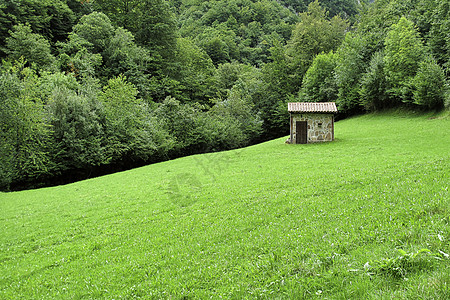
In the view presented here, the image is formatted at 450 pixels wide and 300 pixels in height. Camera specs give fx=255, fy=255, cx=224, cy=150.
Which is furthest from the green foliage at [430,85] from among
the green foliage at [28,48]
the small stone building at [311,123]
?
the green foliage at [28,48]

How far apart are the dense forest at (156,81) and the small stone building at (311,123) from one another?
17.1 m

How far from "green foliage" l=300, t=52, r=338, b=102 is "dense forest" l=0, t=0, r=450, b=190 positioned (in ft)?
0.89

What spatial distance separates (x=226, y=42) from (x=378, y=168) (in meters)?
94.1

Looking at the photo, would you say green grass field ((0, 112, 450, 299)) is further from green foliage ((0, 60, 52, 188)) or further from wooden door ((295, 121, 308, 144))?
wooden door ((295, 121, 308, 144))

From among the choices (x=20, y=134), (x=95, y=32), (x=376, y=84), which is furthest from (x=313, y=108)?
(x=95, y=32)

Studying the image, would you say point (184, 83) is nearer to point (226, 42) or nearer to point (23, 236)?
point (226, 42)

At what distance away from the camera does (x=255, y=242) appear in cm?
779

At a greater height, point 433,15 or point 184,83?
point 433,15

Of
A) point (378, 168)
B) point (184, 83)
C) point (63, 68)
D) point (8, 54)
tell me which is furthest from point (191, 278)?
point (184, 83)

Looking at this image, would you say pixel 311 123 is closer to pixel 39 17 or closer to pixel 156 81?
pixel 156 81

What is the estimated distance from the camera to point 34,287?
7270 millimetres

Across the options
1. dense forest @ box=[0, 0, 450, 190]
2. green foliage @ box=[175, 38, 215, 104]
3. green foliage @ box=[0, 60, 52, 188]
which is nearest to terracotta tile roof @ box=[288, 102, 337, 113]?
dense forest @ box=[0, 0, 450, 190]

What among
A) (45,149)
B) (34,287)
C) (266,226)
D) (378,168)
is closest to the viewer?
(34,287)

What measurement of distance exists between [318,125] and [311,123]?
935 mm
